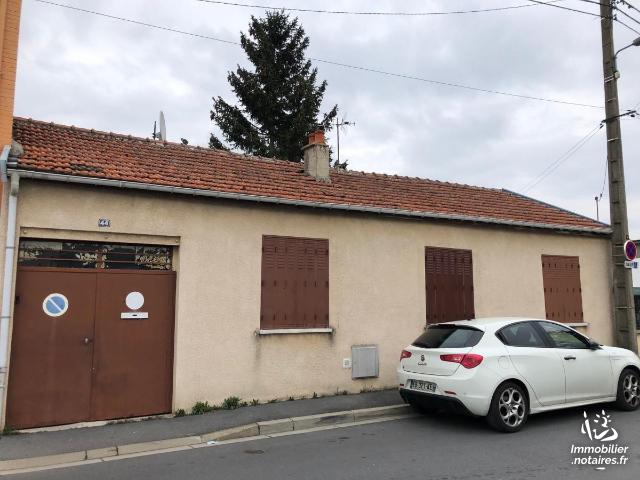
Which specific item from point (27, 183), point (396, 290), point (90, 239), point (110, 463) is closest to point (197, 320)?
point (90, 239)

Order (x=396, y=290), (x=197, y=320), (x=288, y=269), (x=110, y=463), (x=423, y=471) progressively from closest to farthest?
(x=423, y=471)
(x=110, y=463)
(x=197, y=320)
(x=288, y=269)
(x=396, y=290)

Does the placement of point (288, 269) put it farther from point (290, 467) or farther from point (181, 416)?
point (290, 467)

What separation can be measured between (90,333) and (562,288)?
10.8m

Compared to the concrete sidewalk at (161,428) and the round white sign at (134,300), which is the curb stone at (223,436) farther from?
the round white sign at (134,300)

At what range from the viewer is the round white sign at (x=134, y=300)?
26.4ft

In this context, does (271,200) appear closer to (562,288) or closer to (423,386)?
(423,386)

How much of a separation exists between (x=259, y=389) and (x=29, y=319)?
370cm

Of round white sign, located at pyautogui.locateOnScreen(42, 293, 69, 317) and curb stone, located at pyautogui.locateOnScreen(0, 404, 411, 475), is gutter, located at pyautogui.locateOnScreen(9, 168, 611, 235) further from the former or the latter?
curb stone, located at pyautogui.locateOnScreen(0, 404, 411, 475)

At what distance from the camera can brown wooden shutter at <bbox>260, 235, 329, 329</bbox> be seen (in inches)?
359

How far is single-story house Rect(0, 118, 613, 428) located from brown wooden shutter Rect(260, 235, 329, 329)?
30 mm

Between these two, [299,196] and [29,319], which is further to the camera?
[299,196]

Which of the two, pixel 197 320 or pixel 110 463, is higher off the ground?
pixel 197 320

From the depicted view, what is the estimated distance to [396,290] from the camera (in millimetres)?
10383

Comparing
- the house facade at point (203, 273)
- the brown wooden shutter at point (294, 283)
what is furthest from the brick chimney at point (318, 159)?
the brown wooden shutter at point (294, 283)
